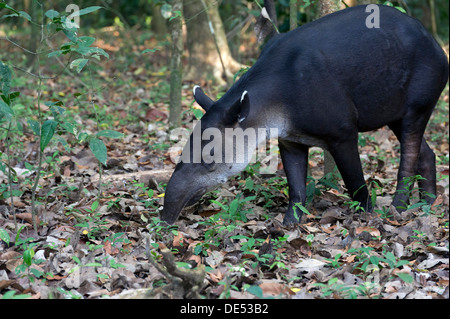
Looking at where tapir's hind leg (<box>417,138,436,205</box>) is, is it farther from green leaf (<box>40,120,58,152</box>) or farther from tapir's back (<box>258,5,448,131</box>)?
green leaf (<box>40,120,58,152</box>)

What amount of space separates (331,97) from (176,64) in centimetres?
334

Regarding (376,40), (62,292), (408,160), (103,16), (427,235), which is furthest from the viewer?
(103,16)

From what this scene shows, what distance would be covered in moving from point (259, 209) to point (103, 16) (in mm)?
14353

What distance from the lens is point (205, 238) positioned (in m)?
5.20

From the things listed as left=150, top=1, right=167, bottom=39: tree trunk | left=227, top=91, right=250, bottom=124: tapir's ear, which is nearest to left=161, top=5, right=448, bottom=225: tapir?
left=227, top=91, right=250, bottom=124: tapir's ear

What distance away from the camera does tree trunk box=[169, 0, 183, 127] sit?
27.3 ft

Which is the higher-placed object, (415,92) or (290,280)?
(415,92)

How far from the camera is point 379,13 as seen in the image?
6.05m
